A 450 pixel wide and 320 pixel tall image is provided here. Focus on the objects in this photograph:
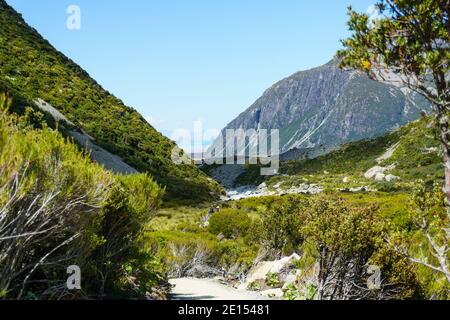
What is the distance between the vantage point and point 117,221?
10586 mm

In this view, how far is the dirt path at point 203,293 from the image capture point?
40.7 feet

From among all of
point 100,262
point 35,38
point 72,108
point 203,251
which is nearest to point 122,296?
point 100,262

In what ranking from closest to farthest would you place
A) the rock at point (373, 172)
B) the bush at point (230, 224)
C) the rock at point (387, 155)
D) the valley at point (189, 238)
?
1. the valley at point (189, 238)
2. the bush at point (230, 224)
3. the rock at point (373, 172)
4. the rock at point (387, 155)

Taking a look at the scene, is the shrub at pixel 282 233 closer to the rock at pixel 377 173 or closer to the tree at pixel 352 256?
the tree at pixel 352 256

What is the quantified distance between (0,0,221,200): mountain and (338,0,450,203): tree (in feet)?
174

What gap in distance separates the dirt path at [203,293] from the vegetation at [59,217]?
1.66 m

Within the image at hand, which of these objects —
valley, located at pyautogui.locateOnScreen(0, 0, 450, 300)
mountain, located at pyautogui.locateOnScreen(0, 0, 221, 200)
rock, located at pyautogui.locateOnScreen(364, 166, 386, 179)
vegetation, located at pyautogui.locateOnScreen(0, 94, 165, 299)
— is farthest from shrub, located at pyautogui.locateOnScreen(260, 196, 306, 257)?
rock, located at pyautogui.locateOnScreen(364, 166, 386, 179)

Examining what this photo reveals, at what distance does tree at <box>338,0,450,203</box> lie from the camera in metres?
6.55

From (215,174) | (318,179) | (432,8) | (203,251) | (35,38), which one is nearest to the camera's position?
(432,8)

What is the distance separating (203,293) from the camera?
13.5 meters

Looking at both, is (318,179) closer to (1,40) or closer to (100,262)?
(1,40)

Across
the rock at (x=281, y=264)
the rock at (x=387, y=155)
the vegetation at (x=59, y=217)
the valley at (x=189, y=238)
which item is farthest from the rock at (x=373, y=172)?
the vegetation at (x=59, y=217)

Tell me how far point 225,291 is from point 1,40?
246ft

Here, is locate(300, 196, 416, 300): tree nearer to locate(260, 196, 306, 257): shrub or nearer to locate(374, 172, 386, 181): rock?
locate(260, 196, 306, 257): shrub
